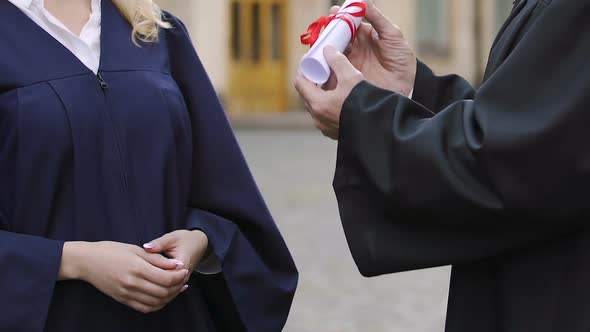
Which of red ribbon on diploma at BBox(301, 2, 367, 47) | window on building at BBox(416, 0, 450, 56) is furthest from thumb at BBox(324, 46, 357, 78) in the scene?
window on building at BBox(416, 0, 450, 56)

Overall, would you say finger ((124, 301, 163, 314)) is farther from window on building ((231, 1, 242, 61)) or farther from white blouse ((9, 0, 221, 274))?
window on building ((231, 1, 242, 61))

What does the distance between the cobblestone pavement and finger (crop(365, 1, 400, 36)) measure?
10.2 ft

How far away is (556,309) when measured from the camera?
1.67 metres

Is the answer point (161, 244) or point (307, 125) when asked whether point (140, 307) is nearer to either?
point (161, 244)

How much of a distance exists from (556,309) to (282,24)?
2052 cm

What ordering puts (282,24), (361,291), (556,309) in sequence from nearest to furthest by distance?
1. (556,309)
2. (361,291)
3. (282,24)

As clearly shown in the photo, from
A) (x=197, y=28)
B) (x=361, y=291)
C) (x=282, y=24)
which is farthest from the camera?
(x=282, y=24)

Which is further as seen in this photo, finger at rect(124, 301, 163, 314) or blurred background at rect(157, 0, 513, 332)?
blurred background at rect(157, 0, 513, 332)

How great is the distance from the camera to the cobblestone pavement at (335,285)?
5.17 metres

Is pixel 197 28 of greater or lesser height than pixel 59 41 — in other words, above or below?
below

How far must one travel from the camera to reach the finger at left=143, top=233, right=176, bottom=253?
2098mm

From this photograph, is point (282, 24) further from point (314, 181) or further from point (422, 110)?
point (422, 110)

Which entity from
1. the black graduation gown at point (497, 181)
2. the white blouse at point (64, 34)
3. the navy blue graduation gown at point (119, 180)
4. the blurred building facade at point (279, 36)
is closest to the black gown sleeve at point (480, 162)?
the black graduation gown at point (497, 181)

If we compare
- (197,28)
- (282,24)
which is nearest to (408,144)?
(197,28)
